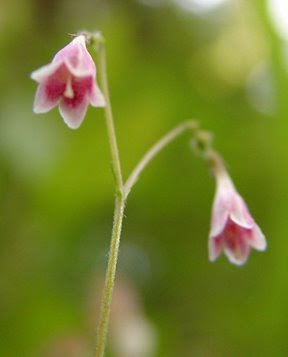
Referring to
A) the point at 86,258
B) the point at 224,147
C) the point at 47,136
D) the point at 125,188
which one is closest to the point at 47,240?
the point at 86,258

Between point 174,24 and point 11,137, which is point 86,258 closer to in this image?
point 11,137

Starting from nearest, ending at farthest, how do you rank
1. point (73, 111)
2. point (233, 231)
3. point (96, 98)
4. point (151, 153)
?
point (96, 98), point (73, 111), point (151, 153), point (233, 231)

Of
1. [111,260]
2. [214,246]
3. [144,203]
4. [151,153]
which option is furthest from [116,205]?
[144,203]

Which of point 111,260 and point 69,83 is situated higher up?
point 69,83

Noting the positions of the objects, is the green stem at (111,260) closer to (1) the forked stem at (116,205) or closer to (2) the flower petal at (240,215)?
(1) the forked stem at (116,205)

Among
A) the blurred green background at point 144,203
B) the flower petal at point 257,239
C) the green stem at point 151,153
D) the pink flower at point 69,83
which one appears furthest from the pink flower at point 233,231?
the blurred green background at point 144,203

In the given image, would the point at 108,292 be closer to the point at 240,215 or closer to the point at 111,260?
the point at 111,260
